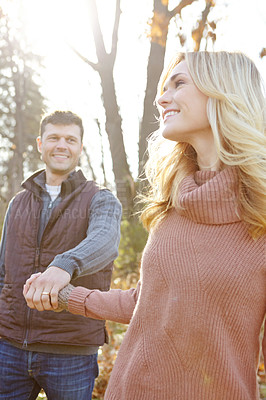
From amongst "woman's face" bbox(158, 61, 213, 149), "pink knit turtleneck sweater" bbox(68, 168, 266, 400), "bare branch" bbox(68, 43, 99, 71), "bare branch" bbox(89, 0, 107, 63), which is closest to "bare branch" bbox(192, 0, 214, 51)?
"bare branch" bbox(89, 0, 107, 63)

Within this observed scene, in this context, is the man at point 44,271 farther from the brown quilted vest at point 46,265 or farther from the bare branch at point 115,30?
the bare branch at point 115,30

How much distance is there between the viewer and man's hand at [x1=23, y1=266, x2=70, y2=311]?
89.0 inches

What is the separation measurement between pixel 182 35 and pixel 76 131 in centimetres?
277

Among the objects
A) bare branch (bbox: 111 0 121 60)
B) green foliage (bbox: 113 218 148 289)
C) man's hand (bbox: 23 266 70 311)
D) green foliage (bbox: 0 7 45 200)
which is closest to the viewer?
man's hand (bbox: 23 266 70 311)

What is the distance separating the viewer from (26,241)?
127 inches

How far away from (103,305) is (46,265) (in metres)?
0.88

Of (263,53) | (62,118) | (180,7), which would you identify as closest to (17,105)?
(180,7)

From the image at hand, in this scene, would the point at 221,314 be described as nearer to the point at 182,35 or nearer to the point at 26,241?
the point at 26,241

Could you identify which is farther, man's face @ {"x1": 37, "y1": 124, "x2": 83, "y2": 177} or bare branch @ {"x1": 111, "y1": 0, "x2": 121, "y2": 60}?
bare branch @ {"x1": 111, "y1": 0, "x2": 121, "y2": 60}

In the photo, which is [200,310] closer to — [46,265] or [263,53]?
[46,265]

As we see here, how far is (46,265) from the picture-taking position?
3.13m

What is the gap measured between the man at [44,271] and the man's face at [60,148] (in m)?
0.12

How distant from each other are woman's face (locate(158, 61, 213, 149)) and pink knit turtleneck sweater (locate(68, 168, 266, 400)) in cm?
26

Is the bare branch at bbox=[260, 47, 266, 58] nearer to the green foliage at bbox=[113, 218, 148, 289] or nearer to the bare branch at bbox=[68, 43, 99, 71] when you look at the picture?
the bare branch at bbox=[68, 43, 99, 71]
